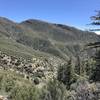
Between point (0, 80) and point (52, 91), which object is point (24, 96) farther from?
point (0, 80)

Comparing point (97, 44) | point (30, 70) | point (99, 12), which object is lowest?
point (30, 70)

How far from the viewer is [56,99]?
796 inches

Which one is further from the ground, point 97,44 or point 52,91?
point 97,44

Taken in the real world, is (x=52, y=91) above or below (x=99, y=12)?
below

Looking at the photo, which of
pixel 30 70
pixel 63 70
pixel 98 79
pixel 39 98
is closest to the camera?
pixel 98 79

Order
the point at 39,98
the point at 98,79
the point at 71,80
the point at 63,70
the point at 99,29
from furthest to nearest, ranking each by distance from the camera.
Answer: the point at 63,70 → the point at 71,80 → the point at 39,98 → the point at 98,79 → the point at 99,29

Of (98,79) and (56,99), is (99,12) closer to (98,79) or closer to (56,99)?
(98,79)

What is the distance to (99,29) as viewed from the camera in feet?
26.8

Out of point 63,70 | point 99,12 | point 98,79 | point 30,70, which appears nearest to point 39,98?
point 98,79

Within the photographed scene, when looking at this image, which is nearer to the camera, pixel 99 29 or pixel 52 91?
pixel 99 29

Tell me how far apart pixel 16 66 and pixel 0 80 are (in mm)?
92696

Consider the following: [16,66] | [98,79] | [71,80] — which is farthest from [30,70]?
[98,79]

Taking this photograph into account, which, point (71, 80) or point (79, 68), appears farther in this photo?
point (79, 68)

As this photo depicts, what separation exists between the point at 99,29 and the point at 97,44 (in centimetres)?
59
